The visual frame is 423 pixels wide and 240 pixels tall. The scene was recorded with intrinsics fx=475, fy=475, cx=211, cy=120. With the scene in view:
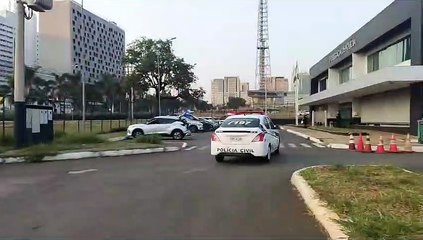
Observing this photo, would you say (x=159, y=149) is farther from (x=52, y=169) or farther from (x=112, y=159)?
→ (x=52, y=169)

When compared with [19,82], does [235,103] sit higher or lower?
higher

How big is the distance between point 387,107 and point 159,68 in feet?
110

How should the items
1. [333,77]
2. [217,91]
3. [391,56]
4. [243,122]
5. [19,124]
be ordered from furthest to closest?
[217,91]
[333,77]
[391,56]
[19,124]
[243,122]

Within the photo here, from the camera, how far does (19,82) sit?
19578mm

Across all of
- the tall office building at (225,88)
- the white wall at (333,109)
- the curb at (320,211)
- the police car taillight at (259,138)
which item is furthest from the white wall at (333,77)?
the tall office building at (225,88)

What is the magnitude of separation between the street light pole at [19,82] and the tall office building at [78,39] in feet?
134

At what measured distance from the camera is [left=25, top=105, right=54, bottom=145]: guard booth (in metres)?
20.6

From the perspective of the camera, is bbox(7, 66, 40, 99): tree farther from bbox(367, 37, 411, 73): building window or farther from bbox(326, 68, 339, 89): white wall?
bbox(367, 37, 411, 73): building window

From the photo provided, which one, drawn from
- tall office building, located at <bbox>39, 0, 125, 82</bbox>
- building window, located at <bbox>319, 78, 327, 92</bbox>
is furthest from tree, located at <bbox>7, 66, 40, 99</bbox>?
building window, located at <bbox>319, 78, 327, 92</bbox>

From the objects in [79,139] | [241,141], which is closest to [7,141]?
[79,139]

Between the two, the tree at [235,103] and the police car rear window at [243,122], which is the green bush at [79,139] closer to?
the police car rear window at [243,122]

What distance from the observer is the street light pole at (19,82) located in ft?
64.1

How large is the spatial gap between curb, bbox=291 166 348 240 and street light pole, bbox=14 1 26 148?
44.6 feet

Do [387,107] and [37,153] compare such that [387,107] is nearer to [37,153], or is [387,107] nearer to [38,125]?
[38,125]
